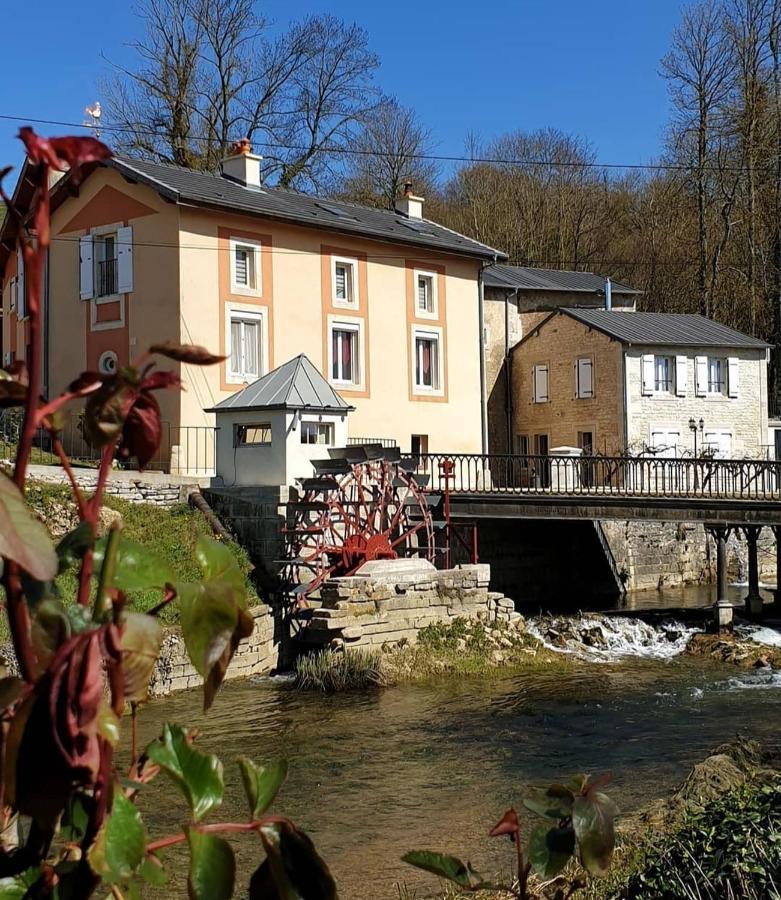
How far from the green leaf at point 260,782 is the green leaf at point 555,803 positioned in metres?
0.83

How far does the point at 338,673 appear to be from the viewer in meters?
16.3

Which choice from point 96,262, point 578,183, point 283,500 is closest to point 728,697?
point 283,500

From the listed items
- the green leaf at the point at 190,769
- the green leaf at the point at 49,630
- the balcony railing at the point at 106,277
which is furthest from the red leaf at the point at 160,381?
the balcony railing at the point at 106,277

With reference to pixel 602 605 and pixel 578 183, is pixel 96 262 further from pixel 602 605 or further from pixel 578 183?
pixel 578 183

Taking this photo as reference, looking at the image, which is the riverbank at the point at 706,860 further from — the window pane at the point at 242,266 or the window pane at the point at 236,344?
the window pane at the point at 242,266

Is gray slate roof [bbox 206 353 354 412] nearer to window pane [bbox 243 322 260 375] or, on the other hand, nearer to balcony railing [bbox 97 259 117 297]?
window pane [bbox 243 322 260 375]

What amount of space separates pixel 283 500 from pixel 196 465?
4296 millimetres

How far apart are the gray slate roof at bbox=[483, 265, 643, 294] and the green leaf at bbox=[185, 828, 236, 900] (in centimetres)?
3771

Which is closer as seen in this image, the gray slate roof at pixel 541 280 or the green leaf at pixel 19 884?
the green leaf at pixel 19 884

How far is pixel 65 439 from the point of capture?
90.8ft

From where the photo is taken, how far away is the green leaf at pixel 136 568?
1374 mm

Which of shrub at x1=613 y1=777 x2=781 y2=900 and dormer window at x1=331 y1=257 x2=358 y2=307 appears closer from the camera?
shrub at x1=613 y1=777 x2=781 y2=900

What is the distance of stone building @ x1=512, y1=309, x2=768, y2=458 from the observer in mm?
34656

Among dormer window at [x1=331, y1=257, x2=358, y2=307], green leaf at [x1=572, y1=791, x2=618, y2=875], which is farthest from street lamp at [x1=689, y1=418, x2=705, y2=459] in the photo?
green leaf at [x1=572, y1=791, x2=618, y2=875]
